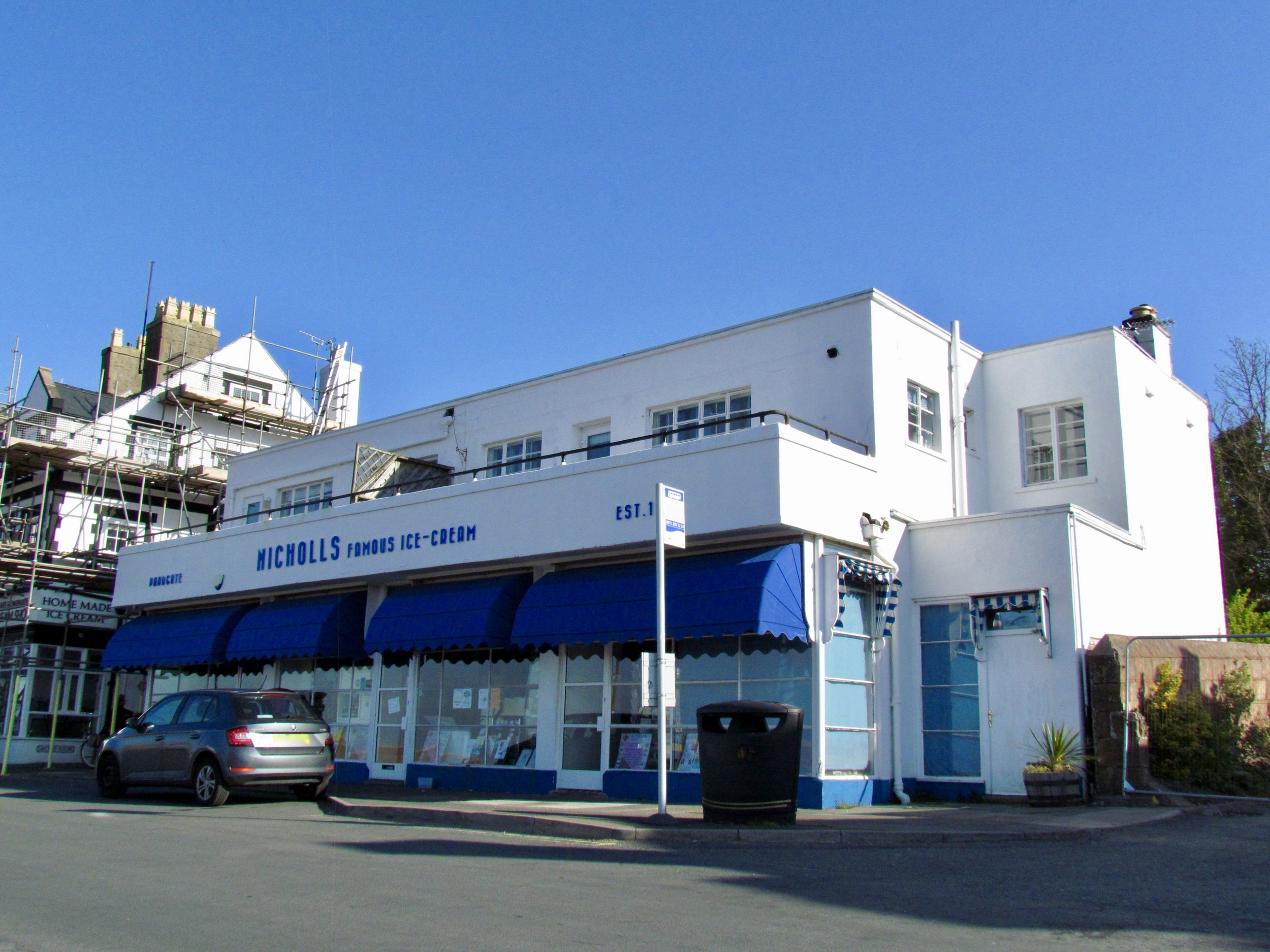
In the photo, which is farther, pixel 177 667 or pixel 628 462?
pixel 177 667

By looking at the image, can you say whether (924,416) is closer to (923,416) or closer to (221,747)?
(923,416)

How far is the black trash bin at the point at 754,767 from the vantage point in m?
12.0

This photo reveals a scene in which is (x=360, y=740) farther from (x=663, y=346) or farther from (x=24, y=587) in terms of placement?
(x=24, y=587)

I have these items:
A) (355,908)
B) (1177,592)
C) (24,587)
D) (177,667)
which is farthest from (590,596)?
(24,587)

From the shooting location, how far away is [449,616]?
1869 cm

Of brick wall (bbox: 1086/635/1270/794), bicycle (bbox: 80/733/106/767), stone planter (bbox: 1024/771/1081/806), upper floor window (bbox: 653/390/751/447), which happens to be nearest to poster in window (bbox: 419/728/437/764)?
upper floor window (bbox: 653/390/751/447)

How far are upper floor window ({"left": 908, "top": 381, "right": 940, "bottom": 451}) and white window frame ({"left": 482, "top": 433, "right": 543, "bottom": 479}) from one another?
736cm

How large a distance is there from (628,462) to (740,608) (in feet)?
10.9

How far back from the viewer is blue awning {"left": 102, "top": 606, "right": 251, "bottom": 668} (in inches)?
925

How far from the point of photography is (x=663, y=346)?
20.6 meters

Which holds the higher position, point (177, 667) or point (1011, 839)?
point (177, 667)

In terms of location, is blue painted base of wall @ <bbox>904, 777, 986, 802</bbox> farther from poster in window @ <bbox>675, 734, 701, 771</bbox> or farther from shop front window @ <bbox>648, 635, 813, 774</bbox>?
poster in window @ <bbox>675, 734, 701, 771</bbox>

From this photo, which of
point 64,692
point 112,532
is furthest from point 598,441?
point 112,532

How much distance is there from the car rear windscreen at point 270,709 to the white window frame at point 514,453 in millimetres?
7037
